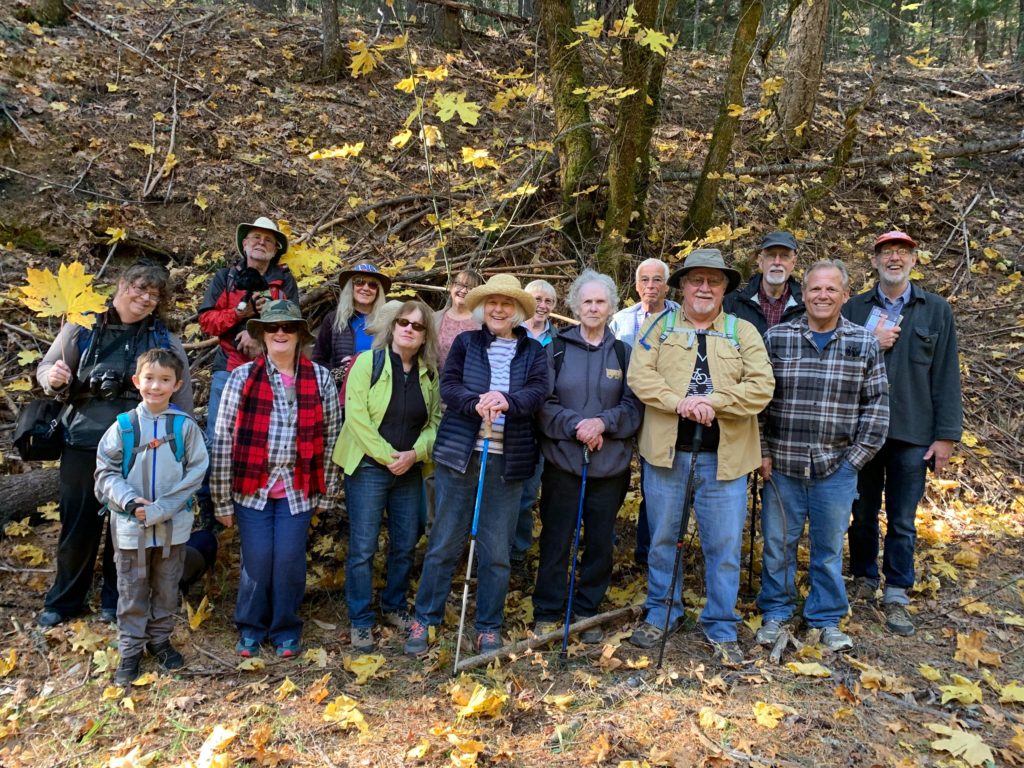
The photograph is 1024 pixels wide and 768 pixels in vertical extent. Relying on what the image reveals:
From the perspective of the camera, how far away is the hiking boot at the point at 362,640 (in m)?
4.30

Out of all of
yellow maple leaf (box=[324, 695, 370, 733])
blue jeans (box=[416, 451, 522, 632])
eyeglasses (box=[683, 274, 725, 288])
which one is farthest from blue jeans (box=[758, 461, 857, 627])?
yellow maple leaf (box=[324, 695, 370, 733])

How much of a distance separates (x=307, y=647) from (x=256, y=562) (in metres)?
0.65

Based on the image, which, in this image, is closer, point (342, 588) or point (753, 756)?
point (753, 756)

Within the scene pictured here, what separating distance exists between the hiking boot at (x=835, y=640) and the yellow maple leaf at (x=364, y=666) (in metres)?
2.71

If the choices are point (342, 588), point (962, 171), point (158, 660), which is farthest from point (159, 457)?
point (962, 171)

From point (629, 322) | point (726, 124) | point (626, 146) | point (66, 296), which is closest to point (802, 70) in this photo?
point (726, 124)

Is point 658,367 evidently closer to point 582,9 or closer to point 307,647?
point 307,647

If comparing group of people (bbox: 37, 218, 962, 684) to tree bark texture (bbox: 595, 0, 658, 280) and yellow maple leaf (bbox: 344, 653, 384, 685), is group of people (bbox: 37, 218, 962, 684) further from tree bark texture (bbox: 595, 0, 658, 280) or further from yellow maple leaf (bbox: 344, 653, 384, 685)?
tree bark texture (bbox: 595, 0, 658, 280)

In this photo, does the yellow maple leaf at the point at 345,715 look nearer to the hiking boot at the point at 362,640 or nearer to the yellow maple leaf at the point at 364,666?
the yellow maple leaf at the point at 364,666

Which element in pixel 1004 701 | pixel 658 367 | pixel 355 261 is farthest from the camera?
pixel 355 261

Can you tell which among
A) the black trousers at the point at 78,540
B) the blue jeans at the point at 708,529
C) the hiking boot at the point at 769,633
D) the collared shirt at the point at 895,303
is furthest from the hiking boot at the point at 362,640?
the collared shirt at the point at 895,303

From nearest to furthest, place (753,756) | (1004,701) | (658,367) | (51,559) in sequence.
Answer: (753,756) < (1004,701) < (658,367) < (51,559)

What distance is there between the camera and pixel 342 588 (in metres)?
5.09

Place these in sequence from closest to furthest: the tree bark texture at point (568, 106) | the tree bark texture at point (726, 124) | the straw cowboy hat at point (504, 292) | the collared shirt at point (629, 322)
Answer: the straw cowboy hat at point (504, 292) → the collared shirt at point (629, 322) → the tree bark texture at point (726, 124) → the tree bark texture at point (568, 106)
